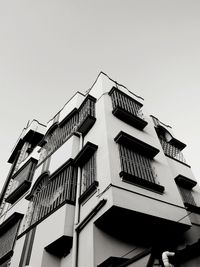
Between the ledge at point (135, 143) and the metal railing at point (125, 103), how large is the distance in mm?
3191

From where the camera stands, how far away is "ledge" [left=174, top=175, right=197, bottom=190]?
1161 centimetres

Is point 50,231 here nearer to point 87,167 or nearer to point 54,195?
point 54,195

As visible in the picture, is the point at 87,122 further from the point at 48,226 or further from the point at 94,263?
the point at 94,263

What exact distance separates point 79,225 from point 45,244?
155 cm

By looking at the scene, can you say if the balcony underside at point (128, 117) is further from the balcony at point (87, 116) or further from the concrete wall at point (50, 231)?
the concrete wall at point (50, 231)

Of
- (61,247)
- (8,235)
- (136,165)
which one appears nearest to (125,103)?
(136,165)

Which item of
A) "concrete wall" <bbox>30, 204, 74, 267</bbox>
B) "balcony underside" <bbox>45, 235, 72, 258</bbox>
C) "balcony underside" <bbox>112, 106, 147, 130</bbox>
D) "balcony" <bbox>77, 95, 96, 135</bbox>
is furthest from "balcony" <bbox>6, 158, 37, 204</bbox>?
"balcony underside" <bbox>112, 106, 147, 130</bbox>

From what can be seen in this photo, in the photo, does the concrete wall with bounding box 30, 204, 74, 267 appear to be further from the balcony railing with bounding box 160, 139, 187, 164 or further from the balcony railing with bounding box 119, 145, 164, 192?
the balcony railing with bounding box 160, 139, 187, 164

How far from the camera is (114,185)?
7.08 metres

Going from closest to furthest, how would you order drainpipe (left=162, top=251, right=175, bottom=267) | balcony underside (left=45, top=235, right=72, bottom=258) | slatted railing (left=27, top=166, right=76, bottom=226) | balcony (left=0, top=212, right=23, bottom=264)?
drainpipe (left=162, top=251, right=175, bottom=267) → balcony underside (left=45, top=235, right=72, bottom=258) → slatted railing (left=27, top=166, right=76, bottom=226) → balcony (left=0, top=212, right=23, bottom=264)

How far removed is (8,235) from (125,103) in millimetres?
10052

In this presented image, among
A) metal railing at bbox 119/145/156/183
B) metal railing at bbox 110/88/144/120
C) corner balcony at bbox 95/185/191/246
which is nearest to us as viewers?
corner balcony at bbox 95/185/191/246

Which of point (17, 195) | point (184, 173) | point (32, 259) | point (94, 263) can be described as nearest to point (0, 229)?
point (17, 195)

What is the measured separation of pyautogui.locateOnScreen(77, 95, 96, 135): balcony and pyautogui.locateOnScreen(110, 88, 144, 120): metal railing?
4.13ft
